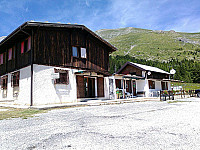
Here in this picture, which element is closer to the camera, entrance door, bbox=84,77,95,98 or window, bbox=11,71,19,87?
window, bbox=11,71,19,87

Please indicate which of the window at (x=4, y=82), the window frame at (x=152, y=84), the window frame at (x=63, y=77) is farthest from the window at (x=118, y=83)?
the window at (x=4, y=82)

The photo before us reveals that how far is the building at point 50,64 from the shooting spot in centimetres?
1180

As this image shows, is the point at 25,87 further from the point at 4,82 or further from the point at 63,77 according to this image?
the point at 4,82

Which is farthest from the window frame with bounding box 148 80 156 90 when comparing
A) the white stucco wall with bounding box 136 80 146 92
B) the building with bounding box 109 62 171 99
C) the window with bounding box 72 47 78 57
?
the window with bounding box 72 47 78 57

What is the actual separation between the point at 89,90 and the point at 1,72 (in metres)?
8.84

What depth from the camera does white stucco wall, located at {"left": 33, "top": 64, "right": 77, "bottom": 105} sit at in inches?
455

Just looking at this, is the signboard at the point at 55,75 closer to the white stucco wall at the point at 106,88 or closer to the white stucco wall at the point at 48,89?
the white stucco wall at the point at 48,89

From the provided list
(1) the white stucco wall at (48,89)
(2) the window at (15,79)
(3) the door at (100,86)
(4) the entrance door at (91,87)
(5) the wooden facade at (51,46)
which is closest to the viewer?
(1) the white stucco wall at (48,89)

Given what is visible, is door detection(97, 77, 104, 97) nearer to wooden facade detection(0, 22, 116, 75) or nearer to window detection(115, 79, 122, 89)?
wooden facade detection(0, 22, 116, 75)

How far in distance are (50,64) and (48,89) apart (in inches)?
70.7

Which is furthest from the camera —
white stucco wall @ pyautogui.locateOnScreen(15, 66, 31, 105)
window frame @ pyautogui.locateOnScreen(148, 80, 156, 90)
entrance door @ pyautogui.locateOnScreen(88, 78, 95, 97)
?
→ window frame @ pyautogui.locateOnScreen(148, 80, 156, 90)

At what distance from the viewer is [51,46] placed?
12750mm

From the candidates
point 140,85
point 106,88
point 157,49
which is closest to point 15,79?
point 106,88

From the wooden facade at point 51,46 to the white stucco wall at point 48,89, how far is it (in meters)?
0.58
